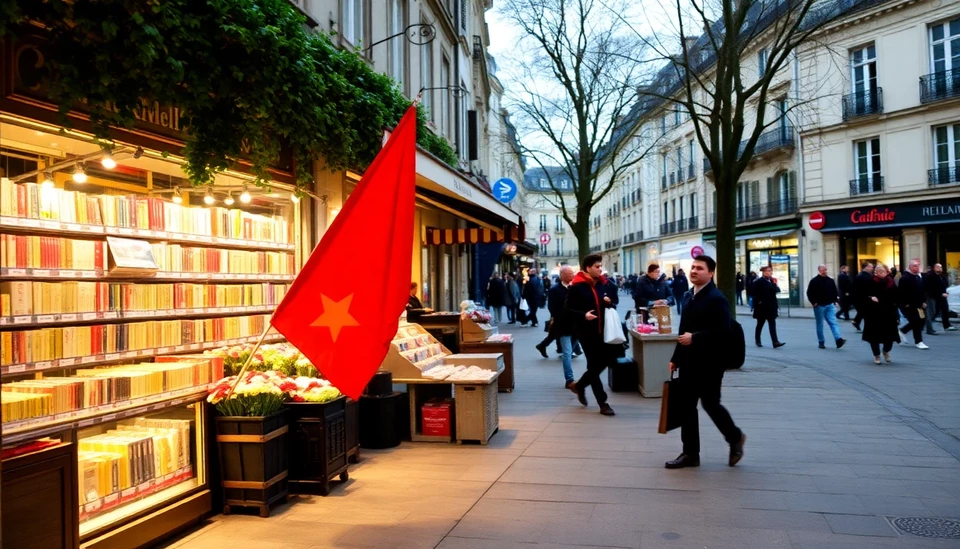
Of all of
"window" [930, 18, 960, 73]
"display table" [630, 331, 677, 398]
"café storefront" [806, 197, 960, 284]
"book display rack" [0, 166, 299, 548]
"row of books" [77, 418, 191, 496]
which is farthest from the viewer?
"café storefront" [806, 197, 960, 284]

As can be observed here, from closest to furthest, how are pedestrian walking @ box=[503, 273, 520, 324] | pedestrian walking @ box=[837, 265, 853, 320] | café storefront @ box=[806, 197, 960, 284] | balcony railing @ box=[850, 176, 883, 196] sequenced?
pedestrian walking @ box=[837, 265, 853, 320] → pedestrian walking @ box=[503, 273, 520, 324] → café storefront @ box=[806, 197, 960, 284] → balcony railing @ box=[850, 176, 883, 196]

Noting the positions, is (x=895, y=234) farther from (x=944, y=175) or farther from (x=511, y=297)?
(x=511, y=297)

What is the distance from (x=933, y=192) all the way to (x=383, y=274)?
29.6 m

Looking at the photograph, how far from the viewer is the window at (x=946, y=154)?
91.2 ft

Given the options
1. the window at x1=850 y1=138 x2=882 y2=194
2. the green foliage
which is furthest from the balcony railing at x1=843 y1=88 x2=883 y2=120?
the green foliage

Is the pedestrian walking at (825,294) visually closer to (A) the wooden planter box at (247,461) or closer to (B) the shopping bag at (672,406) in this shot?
(B) the shopping bag at (672,406)

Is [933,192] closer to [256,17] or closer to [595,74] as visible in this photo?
[595,74]

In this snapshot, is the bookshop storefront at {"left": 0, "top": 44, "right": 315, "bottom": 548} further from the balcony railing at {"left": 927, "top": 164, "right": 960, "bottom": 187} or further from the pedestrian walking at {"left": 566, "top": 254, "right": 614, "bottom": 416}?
the balcony railing at {"left": 927, "top": 164, "right": 960, "bottom": 187}

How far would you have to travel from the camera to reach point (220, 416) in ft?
17.9

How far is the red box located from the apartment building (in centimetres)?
2276

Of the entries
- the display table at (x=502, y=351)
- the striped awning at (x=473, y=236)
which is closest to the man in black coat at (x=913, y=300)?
the striped awning at (x=473, y=236)

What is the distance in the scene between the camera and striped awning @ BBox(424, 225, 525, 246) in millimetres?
14518

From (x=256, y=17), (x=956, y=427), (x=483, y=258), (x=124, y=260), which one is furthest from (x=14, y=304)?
(x=483, y=258)

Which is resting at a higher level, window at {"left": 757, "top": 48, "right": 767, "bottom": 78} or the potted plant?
window at {"left": 757, "top": 48, "right": 767, "bottom": 78}
